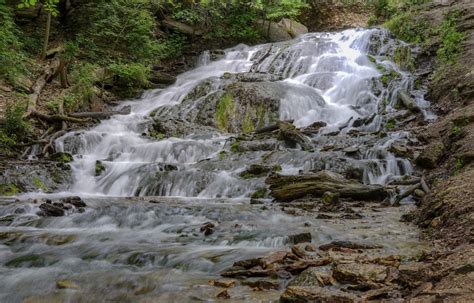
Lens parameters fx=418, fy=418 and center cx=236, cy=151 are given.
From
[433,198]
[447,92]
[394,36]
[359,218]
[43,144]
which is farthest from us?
[394,36]

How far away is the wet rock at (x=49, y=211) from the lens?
6.83 m

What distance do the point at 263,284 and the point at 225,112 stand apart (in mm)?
11335

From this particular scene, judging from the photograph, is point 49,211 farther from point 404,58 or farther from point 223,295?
point 404,58

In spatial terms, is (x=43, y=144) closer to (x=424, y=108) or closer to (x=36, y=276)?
(x=36, y=276)

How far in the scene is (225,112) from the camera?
47.9ft

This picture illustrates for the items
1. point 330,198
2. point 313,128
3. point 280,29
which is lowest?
point 330,198

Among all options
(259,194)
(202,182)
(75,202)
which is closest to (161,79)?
(202,182)

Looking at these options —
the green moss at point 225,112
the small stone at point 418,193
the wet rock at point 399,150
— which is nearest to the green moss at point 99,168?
the green moss at point 225,112

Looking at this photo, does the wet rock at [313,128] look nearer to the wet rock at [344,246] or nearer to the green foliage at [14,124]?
the green foliage at [14,124]

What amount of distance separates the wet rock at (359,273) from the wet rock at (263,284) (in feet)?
1.66

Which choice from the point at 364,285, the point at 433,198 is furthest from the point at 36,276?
the point at 433,198

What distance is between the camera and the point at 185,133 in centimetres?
1329

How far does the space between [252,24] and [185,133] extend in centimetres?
1234

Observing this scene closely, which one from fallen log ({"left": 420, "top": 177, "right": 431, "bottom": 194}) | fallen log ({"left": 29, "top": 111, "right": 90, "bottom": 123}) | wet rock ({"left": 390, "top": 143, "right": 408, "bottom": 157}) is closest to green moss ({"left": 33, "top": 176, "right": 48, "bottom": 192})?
fallen log ({"left": 29, "top": 111, "right": 90, "bottom": 123})
